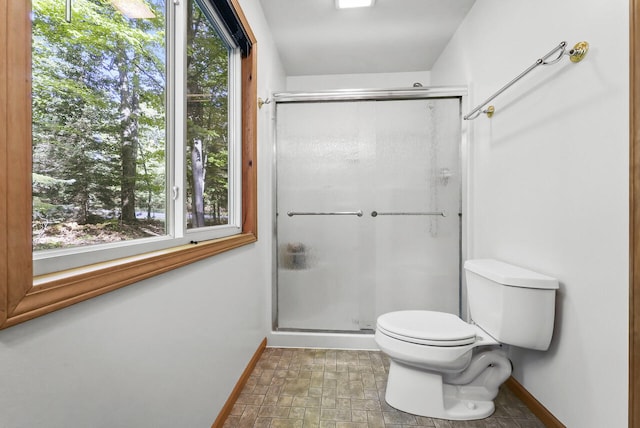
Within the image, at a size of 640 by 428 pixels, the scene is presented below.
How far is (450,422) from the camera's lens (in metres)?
1.46

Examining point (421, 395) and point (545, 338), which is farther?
point (421, 395)

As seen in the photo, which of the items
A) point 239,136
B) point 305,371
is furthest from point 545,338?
point 239,136

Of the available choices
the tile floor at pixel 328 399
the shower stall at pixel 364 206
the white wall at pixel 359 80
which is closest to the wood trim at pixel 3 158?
the tile floor at pixel 328 399

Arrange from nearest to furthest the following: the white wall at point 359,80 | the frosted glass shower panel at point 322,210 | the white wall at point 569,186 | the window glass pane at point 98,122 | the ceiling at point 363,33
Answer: the window glass pane at point 98,122
the white wall at point 569,186
the ceiling at point 363,33
the frosted glass shower panel at point 322,210
the white wall at point 359,80

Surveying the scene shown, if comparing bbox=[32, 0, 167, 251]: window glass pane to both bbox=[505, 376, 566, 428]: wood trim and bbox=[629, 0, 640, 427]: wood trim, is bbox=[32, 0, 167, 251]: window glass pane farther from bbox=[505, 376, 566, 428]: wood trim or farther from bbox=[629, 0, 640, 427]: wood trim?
bbox=[505, 376, 566, 428]: wood trim

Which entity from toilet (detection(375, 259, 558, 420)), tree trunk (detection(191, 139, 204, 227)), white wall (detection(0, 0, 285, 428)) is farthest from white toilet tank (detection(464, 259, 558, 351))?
tree trunk (detection(191, 139, 204, 227))

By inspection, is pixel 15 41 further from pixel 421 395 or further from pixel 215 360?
pixel 421 395

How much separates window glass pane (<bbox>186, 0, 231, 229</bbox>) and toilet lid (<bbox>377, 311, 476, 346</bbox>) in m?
1.02

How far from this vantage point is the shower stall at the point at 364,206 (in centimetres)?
226

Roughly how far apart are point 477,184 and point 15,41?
2219 millimetres

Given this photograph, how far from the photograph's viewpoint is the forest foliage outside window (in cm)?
67

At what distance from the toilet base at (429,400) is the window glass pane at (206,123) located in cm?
123

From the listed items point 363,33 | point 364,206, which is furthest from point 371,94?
point 364,206

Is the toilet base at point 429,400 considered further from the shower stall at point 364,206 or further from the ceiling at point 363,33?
the ceiling at point 363,33
